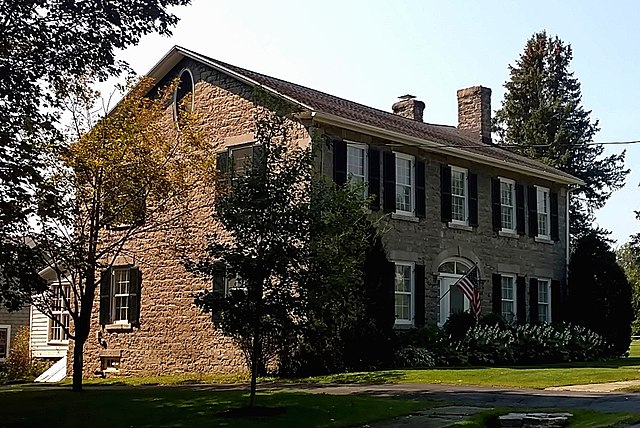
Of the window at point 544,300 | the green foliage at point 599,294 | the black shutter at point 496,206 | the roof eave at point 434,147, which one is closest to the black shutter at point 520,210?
the roof eave at point 434,147

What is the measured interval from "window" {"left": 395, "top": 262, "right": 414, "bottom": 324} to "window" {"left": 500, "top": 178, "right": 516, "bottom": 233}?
5.17 metres

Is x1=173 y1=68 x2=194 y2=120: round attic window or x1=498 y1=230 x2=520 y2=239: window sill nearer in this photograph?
x1=173 y1=68 x2=194 y2=120: round attic window

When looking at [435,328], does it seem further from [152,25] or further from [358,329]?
[152,25]

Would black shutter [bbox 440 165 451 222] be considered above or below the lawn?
above

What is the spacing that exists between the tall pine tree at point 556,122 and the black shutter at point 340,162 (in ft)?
82.6

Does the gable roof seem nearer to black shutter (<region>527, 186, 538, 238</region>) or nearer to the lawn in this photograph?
black shutter (<region>527, 186, 538, 238</region>)

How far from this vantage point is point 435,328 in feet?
79.5

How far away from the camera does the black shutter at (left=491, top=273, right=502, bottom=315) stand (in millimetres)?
27828

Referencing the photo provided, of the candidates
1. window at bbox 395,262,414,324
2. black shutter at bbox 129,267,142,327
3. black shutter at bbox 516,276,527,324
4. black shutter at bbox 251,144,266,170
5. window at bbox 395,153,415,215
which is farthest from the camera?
black shutter at bbox 516,276,527,324

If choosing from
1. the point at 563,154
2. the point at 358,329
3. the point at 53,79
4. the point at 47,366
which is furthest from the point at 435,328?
the point at 563,154

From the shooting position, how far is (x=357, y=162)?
77.5ft

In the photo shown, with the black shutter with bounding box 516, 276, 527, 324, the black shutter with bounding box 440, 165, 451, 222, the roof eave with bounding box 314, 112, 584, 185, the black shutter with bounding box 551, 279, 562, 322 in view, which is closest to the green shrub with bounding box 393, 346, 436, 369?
the black shutter with bounding box 440, 165, 451, 222

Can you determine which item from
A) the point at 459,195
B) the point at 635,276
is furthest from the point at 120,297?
the point at 635,276

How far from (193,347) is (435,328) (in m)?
6.71
